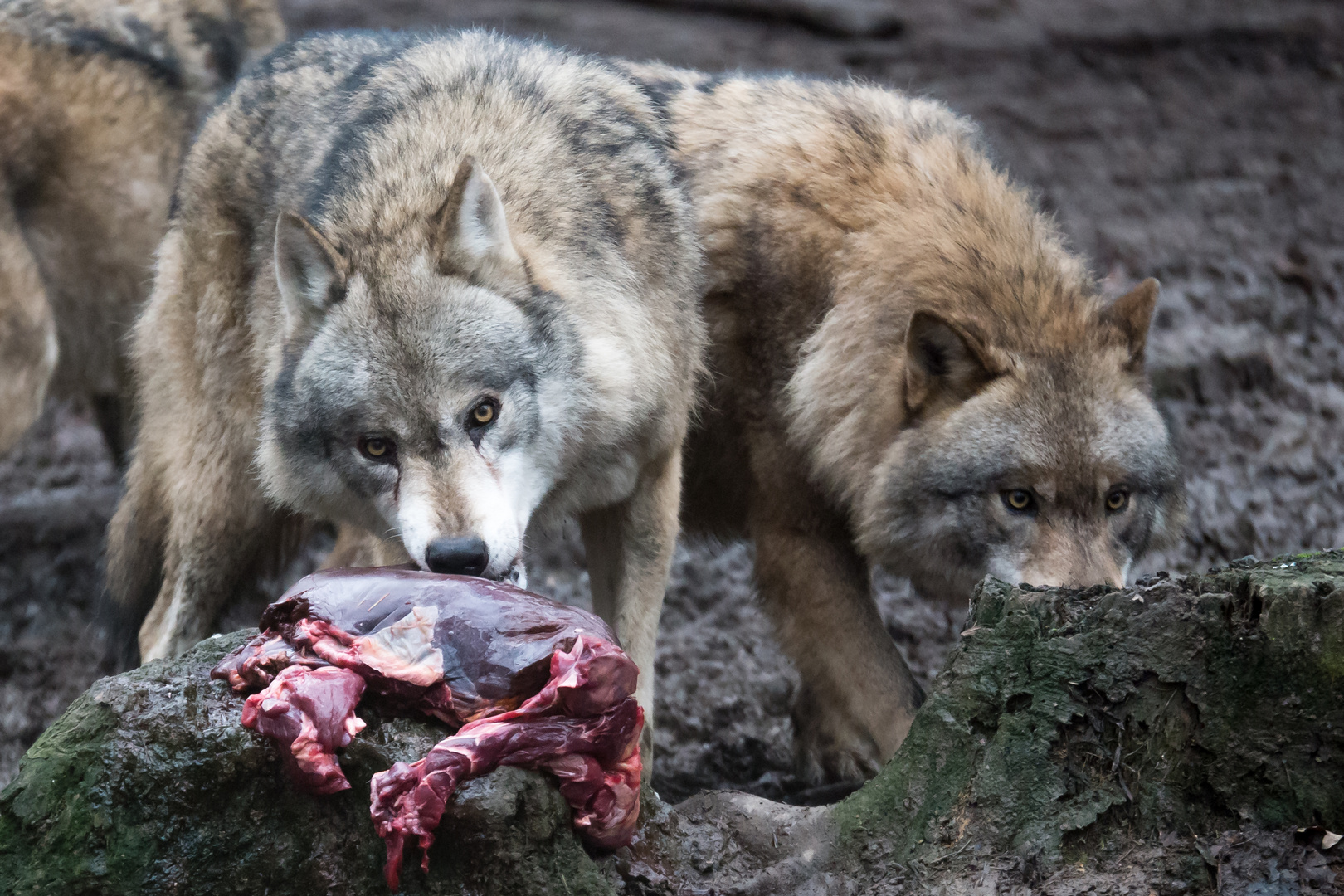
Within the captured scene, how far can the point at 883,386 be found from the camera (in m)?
4.28

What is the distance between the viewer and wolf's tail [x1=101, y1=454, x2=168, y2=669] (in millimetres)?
4945

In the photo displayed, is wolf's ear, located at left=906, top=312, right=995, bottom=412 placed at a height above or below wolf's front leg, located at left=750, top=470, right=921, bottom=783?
above

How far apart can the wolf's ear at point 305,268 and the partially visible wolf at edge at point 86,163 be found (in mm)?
2591

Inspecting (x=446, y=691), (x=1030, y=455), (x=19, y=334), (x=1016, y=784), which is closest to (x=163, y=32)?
(x=19, y=334)

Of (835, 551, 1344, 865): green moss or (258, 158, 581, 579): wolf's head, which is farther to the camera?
(258, 158, 581, 579): wolf's head

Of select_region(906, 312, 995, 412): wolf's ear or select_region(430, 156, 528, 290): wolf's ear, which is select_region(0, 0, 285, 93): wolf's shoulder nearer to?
select_region(430, 156, 528, 290): wolf's ear

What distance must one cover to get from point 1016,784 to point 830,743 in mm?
2148

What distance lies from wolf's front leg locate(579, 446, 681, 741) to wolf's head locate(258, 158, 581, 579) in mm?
486

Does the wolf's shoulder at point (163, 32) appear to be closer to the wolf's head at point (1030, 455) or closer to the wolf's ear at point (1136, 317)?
the wolf's head at point (1030, 455)

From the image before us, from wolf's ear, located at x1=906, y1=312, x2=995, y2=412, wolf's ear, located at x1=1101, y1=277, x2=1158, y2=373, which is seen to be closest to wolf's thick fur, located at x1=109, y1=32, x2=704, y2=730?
wolf's ear, located at x1=906, y1=312, x2=995, y2=412

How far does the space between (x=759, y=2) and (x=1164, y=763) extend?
9.00m

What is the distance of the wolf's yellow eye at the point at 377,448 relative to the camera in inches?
135

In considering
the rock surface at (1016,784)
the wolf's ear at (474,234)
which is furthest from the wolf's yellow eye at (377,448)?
the rock surface at (1016,784)

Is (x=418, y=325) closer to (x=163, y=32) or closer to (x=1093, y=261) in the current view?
(x=163, y=32)
